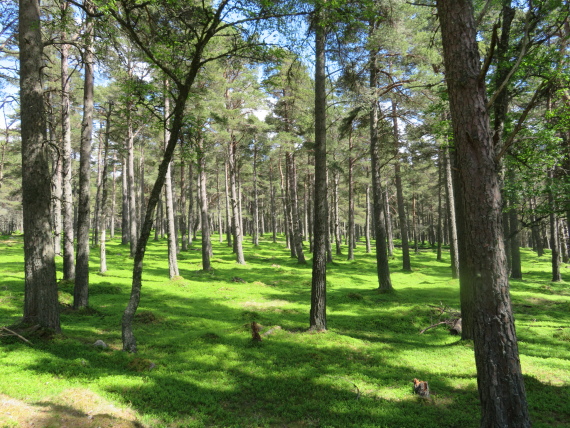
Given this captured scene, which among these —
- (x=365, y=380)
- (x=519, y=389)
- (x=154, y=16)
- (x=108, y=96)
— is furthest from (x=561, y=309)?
(x=108, y=96)

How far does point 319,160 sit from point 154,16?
559 centimetres

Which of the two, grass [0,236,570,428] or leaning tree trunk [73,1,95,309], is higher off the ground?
leaning tree trunk [73,1,95,309]

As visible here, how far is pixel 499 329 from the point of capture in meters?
3.82

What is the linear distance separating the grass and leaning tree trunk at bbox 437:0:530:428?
1.72 meters

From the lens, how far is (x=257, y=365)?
7.16 meters

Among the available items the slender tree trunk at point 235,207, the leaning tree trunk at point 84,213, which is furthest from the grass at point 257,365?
the slender tree trunk at point 235,207

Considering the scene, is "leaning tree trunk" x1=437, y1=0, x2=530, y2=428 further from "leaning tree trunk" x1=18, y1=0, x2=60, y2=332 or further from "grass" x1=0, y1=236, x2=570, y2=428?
"leaning tree trunk" x1=18, y1=0, x2=60, y2=332

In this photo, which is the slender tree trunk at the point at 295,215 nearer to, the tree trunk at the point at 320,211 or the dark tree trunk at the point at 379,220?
the dark tree trunk at the point at 379,220

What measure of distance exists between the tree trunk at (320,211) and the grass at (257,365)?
0.75 m

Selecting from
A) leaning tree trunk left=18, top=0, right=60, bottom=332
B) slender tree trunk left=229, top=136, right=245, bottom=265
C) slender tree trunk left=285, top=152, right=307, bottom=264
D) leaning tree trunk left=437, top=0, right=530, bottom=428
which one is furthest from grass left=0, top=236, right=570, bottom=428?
slender tree trunk left=285, top=152, right=307, bottom=264

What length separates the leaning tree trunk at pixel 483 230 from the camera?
378 centimetres

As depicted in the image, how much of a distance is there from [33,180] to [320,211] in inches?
272

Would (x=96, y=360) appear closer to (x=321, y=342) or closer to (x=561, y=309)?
(x=321, y=342)

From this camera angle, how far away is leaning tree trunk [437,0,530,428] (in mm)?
3775
